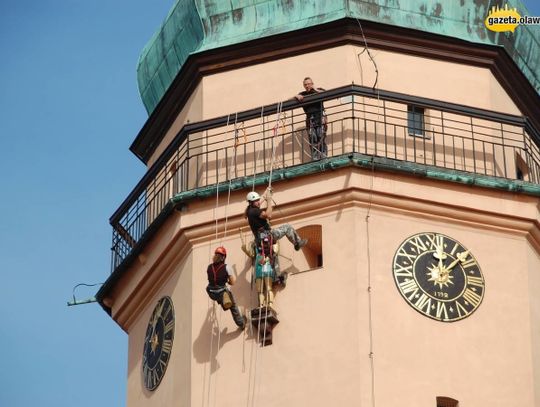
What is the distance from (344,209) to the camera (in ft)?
82.4

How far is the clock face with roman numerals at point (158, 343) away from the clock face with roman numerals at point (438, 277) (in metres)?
2.58

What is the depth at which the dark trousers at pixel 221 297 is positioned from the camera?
81.4 feet

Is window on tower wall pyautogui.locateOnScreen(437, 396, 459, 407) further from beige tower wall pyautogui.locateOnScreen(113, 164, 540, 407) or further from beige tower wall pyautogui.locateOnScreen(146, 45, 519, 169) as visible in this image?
beige tower wall pyautogui.locateOnScreen(146, 45, 519, 169)

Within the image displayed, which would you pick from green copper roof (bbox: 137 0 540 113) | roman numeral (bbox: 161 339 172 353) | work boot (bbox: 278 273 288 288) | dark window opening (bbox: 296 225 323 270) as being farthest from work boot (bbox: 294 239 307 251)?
green copper roof (bbox: 137 0 540 113)

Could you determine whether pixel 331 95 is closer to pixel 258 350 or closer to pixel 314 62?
pixel 314 62

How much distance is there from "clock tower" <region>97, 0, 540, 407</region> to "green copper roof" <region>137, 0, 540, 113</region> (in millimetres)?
22

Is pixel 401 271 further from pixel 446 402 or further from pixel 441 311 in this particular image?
pixel 446 402

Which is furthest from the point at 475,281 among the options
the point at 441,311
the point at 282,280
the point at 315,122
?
the point at 315,122

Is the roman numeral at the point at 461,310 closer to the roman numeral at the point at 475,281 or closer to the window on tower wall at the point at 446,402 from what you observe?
the roman numeral at the point at 475,281

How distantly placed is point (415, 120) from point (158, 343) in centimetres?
353

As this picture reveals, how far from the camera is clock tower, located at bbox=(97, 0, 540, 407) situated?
24516 millimetres

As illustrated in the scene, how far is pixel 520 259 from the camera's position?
998 inches

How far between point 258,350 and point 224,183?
1.89m

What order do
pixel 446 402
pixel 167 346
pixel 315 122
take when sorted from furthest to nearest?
pixel 167 346 → pixel 315 122 → pixel 446 402
